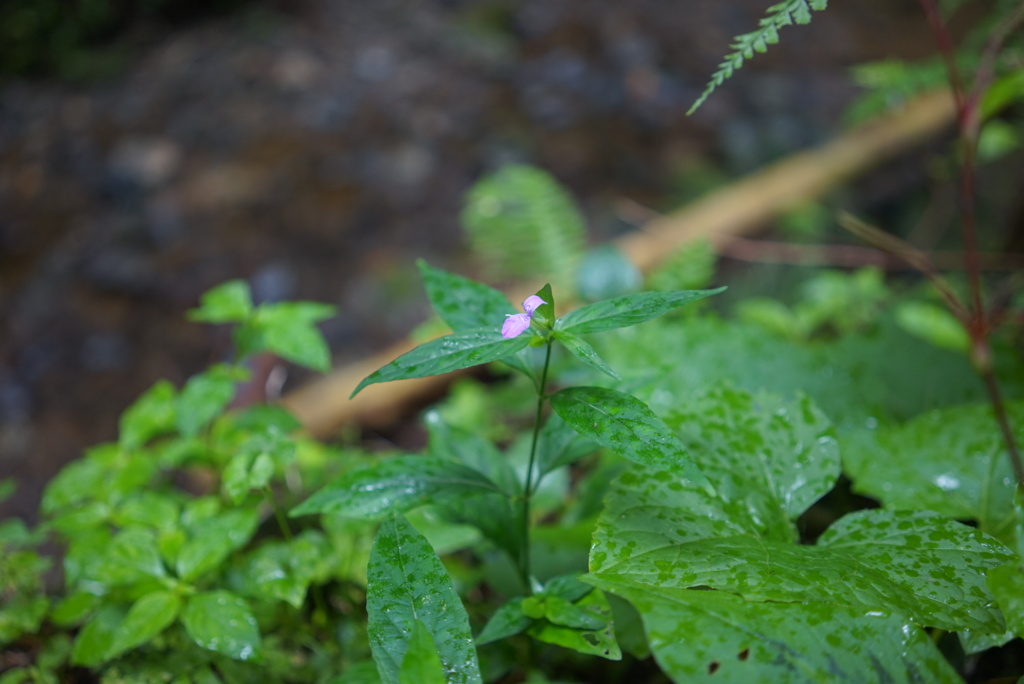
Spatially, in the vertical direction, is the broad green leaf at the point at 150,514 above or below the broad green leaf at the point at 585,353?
below

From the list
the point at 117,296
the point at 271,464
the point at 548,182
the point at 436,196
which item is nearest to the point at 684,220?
the point at 548,182

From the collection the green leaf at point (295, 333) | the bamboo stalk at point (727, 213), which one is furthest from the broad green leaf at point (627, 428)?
the bamboo stalk at point (727, 213)

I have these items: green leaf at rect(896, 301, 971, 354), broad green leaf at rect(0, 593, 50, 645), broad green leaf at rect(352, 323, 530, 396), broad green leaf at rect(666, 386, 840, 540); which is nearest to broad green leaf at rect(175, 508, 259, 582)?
A: broad green leaf at rect(0, 593, 50, 645)

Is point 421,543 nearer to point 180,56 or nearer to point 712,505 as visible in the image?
point 712,505

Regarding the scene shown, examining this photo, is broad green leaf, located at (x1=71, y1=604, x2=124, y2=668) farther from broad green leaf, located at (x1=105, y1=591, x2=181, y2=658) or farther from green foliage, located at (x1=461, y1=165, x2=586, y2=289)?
green foliage, located at (x1=461, y1=165, x2=586, y2=289)

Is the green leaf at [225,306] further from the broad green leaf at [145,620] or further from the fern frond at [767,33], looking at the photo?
the fern frond at [767,33]
